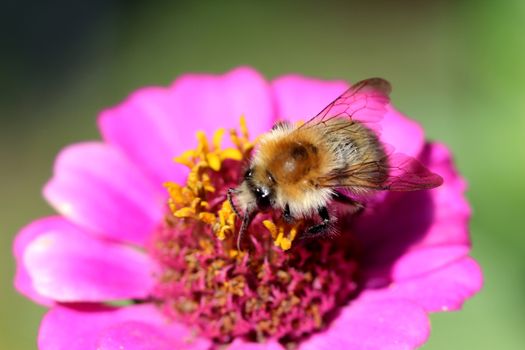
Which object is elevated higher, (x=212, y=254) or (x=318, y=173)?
(x=318, y=173)

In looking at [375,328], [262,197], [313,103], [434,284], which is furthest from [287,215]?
[313,103]

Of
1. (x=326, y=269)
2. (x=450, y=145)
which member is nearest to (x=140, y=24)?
(x=450, y=145)

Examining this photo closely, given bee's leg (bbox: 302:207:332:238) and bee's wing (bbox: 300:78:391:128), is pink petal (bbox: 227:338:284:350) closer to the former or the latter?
bee's leg (bbox: 302:207:332:238)

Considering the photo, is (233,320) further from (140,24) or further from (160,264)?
(140,24)

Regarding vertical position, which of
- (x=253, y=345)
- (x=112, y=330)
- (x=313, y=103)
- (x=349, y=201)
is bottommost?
(x=253, y=345)

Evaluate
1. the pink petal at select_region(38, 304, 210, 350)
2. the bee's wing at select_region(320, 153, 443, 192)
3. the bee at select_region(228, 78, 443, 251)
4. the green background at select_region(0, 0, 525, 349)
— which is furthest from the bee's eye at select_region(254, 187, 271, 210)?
the green background at select_region(0, 0, 525, 349)

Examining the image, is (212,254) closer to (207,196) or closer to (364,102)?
(207,196)

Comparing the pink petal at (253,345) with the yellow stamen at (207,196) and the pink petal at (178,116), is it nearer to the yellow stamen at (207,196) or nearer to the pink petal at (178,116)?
the yellow stamen at (207,196)
